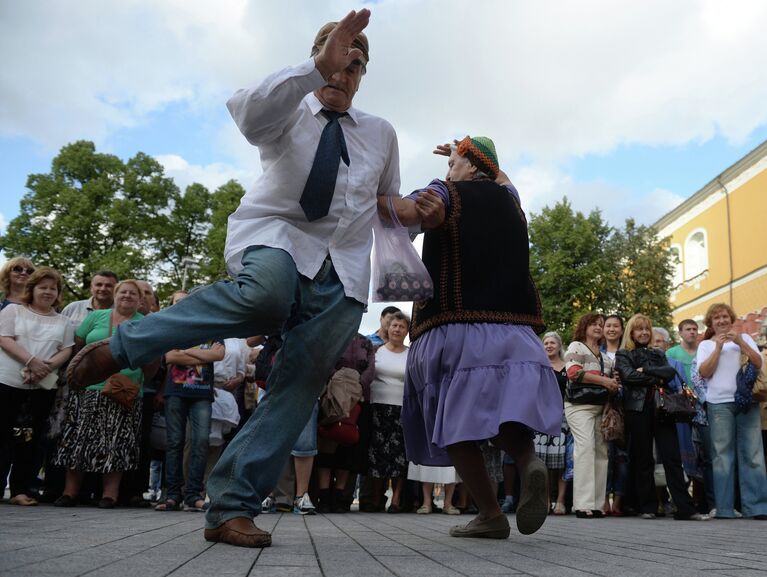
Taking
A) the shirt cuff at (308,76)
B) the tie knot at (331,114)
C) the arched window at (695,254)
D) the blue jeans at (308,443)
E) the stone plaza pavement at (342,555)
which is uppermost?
the arched window at (695,254)

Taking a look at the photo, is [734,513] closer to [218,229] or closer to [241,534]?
[241,534]

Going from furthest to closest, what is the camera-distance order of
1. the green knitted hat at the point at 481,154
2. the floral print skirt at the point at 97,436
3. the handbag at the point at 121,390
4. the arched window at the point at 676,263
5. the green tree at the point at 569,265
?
the arched window at the point at 676,263
the green tree at the point at 569,265
the floral print skirt at the point at 97,436
the handbag at the point at 121,390
the green knitted hat at the point at 481,154

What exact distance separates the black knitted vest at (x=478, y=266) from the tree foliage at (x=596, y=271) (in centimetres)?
3437

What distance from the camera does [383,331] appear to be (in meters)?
10.1

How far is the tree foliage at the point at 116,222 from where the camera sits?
34.5 metres

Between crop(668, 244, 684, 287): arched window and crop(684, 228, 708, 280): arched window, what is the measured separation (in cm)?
35

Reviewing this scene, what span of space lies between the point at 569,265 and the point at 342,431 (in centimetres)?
3355

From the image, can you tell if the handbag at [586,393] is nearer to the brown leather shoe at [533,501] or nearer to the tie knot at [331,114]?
the brown leather shoe at [533,501]

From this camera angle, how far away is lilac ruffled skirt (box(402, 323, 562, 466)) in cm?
394

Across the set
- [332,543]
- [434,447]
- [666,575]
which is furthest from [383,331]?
[666,575]

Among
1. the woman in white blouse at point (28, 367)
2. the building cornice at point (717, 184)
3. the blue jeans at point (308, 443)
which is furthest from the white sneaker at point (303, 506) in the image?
the building cornice at point (717, 184)

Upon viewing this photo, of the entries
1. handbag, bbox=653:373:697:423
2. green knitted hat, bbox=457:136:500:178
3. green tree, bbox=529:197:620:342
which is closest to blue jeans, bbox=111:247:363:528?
green knitted hat, bbox=457:136:500:178

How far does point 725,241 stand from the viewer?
131 feet

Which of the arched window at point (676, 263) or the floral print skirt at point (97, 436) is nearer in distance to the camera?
the floral print skirt at point (97, 436)
